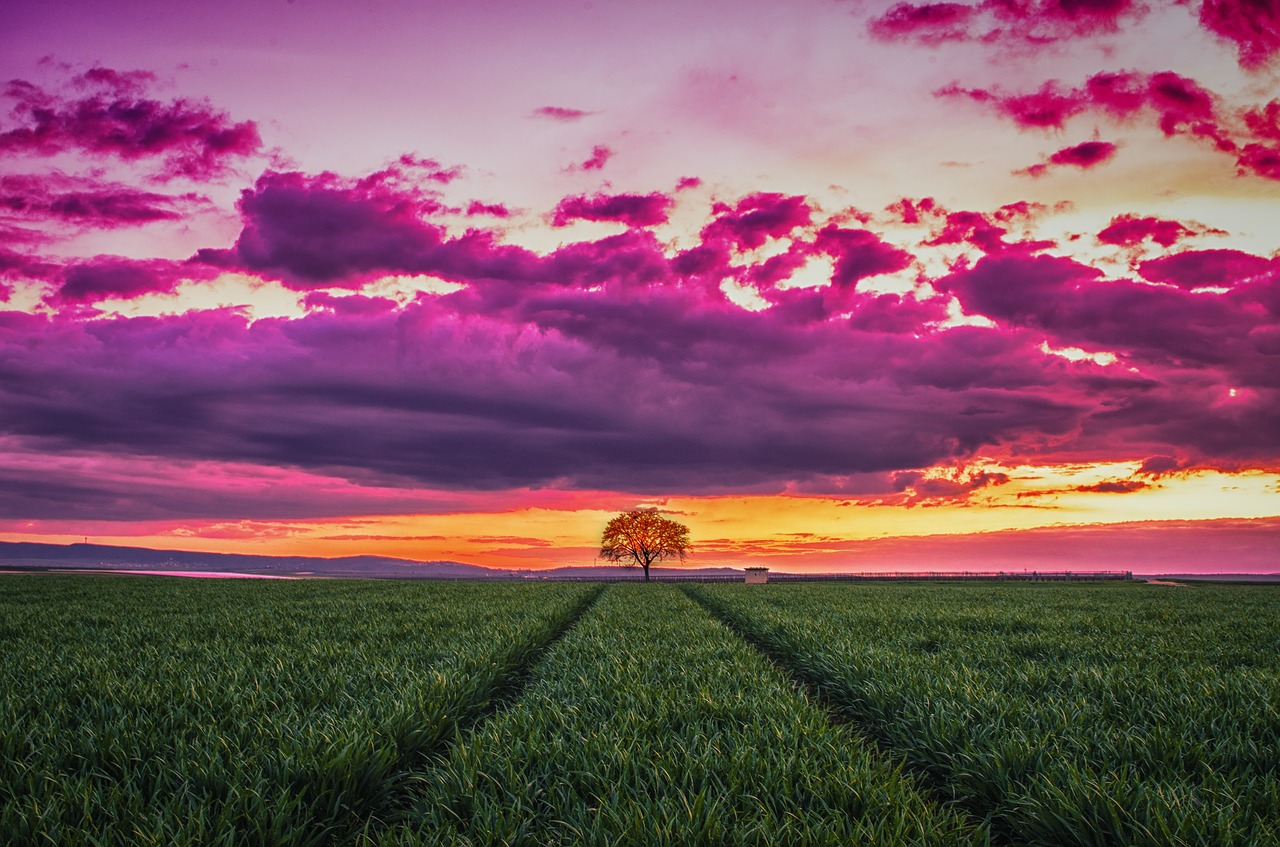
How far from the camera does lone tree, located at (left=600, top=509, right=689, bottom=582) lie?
310 feet

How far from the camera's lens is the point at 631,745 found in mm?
6414

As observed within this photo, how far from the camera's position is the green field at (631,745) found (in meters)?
4.85

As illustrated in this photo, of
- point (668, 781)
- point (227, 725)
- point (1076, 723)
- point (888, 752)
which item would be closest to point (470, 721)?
point (227, 725)

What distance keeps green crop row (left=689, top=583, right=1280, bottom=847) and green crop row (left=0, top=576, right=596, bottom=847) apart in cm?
561

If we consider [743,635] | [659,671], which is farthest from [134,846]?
[743,635]

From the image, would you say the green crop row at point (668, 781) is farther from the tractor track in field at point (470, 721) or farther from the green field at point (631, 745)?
the tractor track in field at point (470, 721)

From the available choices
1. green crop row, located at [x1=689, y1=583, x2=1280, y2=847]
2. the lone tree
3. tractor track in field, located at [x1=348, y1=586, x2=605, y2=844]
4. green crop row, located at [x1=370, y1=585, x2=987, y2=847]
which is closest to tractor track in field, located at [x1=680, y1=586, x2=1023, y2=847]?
green crop row, located at [x1=689, y1=583, x2=1280, y2=847]

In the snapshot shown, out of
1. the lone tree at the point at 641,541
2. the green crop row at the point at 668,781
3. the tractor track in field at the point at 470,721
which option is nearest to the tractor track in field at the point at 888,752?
the green crop row at the point at 668,781

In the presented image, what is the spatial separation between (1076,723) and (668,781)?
529cm

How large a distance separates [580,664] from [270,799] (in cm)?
712

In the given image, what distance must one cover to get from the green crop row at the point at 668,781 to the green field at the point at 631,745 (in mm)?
31

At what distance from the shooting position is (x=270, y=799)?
17.4ft

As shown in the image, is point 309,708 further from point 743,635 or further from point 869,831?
point 743,635

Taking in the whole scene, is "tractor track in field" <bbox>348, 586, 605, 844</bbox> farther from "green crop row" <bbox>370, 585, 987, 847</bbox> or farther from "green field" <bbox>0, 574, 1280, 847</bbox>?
"green crop row" <bbox>370, 585, 987, 847</bbox>
